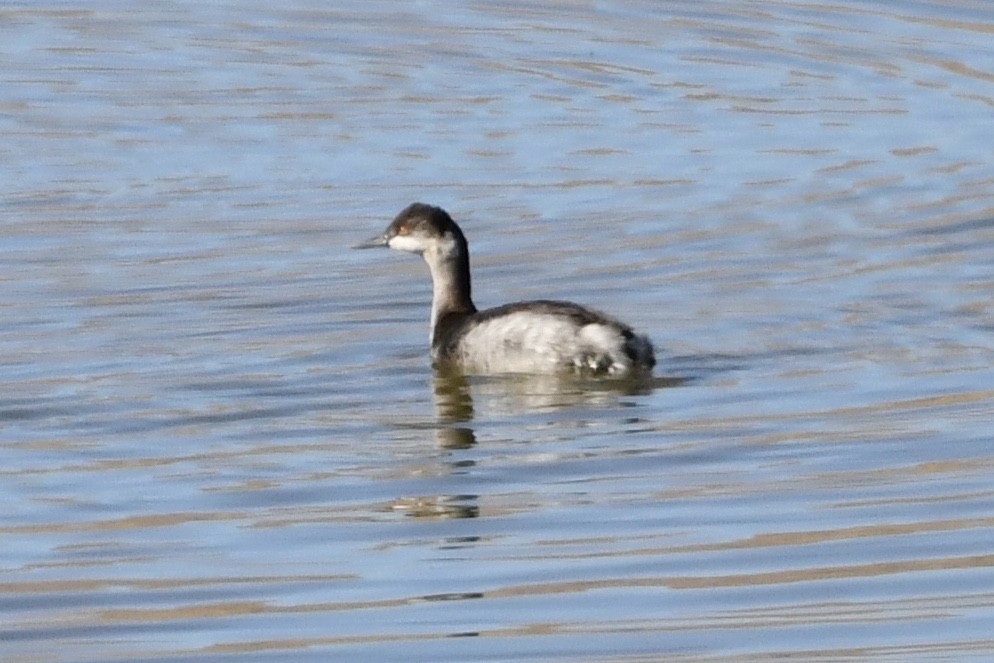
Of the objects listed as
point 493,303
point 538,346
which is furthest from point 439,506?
point 493,303

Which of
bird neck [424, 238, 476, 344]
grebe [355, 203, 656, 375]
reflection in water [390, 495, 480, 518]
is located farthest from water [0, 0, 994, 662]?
bird neck [424, 238, 476, 344]

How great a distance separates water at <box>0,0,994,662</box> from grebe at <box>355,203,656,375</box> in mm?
152

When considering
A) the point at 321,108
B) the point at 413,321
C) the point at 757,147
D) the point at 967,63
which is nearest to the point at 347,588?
the point at 413,321

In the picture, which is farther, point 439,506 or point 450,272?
point 450,272

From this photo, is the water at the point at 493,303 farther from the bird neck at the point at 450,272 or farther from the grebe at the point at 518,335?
the bird neck at the point at 450,272

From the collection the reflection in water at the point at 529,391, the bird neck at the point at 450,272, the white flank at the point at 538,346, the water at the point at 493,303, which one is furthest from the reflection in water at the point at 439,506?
the bird neck at the point at 450,272

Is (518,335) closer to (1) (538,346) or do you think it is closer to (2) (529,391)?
(1) (538,346)

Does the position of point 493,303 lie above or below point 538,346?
below

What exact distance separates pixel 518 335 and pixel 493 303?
1869mm

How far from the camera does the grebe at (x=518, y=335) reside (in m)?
10.7

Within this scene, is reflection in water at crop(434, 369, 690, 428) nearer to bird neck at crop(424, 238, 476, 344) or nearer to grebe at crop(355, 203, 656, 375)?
grebe at crop(355, 203, 656, 375)

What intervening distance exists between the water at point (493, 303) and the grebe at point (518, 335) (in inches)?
6.0

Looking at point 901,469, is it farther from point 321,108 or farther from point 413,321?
point 321,108

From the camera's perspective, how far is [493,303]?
1274cm
